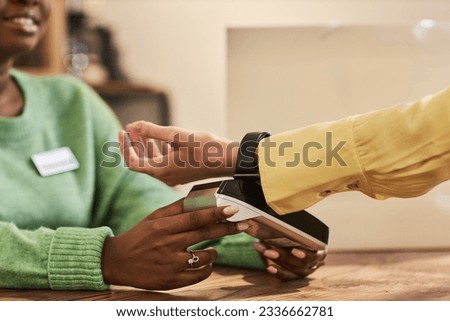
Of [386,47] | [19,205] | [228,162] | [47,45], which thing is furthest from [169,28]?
[228,162]

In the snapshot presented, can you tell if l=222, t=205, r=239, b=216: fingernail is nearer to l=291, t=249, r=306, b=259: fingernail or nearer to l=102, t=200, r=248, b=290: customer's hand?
l=102, t=200, r=248, b=290: customer's hand

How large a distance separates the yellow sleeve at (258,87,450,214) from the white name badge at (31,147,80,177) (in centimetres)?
43

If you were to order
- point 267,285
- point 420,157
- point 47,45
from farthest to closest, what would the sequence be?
point 47,45 → point 267,285 → point 420,157

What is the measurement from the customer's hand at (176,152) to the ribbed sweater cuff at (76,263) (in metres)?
0.14

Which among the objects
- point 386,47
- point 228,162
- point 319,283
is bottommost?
point 319,283

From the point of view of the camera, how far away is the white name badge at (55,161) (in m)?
1.04

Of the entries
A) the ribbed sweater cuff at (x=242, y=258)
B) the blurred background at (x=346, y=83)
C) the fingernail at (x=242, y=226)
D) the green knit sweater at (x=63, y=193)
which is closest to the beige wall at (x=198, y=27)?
the blurred background at (x=346, y=83)

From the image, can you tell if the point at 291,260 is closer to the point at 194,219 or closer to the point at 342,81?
the point at 194,219

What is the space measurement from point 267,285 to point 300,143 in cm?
21

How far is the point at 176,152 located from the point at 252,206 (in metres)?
0.17

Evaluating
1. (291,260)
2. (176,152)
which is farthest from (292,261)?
(176,152)

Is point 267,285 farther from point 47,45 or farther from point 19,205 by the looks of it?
point 47,45

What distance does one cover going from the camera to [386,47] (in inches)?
48.1

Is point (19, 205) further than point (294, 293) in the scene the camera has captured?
Yes
